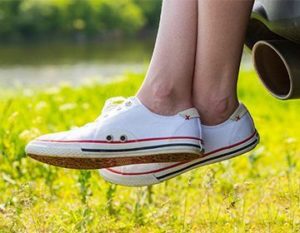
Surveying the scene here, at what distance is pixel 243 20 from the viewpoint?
61.5 inches

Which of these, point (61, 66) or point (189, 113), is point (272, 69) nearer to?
point (189, 113)

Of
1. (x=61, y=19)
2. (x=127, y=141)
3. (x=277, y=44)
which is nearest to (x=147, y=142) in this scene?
(x=127, y=141)

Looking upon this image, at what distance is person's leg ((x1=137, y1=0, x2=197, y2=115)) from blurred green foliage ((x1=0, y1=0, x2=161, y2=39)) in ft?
120

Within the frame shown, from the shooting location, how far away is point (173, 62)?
1576mm

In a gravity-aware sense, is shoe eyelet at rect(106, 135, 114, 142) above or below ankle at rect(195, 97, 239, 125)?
below

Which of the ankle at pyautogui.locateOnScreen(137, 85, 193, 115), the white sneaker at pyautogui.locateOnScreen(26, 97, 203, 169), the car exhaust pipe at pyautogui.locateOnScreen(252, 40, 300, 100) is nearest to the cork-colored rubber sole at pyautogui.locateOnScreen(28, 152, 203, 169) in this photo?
the white sneaker at pyautogui.locateOnScreen(26, 97, 203, 169)

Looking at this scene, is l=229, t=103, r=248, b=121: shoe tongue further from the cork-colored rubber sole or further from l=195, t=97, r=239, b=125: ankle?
the cork-colored rubber sole

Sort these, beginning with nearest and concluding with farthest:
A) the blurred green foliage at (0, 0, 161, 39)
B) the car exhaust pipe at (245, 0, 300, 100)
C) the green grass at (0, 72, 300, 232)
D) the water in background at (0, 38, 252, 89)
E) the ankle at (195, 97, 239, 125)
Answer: the car exhaust pipe at (245, 0, 300, 100) < the ankle at (195, 97, 239, 125) < the green grass at (0, 72, 300, 232) < the water in background at (0, 38, 252, 89) < the blurred green foliage at (0, 0, 161, 39)

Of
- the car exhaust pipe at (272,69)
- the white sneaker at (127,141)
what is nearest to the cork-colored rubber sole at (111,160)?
the white sneaker at (127,141)

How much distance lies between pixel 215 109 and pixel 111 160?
256mm

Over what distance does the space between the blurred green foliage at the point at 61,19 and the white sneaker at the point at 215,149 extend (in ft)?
120

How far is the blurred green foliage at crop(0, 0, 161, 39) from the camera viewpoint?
38031mm

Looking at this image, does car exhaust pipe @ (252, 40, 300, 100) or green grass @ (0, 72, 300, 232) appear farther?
green grass @ (0, 72, 300, 232)

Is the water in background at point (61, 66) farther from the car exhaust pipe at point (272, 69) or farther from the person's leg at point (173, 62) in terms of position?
the person's leg at point (173, 62)
